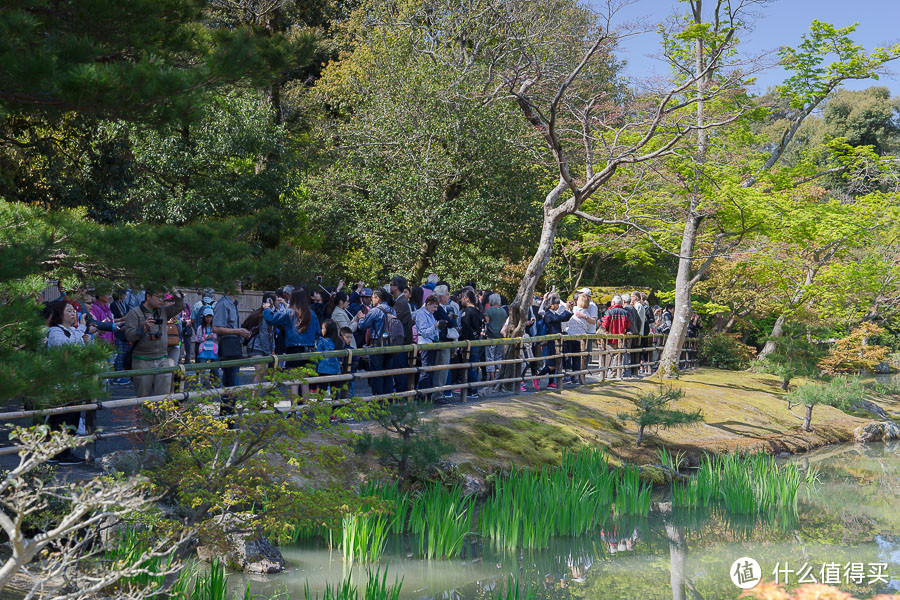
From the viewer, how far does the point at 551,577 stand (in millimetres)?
6930

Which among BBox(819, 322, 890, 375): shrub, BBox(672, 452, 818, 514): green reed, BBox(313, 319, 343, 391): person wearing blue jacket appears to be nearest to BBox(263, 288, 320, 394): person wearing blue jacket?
BBox(313, 319, 343, 391): person wearing blue jacket

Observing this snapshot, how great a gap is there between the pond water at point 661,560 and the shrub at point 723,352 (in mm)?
9735

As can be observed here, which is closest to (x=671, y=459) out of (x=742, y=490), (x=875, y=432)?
(x=742, y=490)

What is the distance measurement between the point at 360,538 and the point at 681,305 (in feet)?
36.8

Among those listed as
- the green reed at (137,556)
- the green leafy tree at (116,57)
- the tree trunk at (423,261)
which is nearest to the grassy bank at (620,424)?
the green reed at (137,556)

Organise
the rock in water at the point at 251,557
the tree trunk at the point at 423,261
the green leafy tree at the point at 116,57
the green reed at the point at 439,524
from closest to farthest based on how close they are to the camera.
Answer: the green leafy tree at the point at 116,57
the rock in water at the point at 251,557
the green reed at the point at 439,524
the tree trunk at the point at 423,261

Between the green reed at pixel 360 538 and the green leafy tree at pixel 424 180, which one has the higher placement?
the green leafy tree at pixel 424 180

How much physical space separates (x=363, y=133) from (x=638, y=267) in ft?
30.4

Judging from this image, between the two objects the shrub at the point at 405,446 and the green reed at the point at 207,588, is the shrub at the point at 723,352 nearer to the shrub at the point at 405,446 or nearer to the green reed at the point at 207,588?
Answer: the shrub at the point at 405,446

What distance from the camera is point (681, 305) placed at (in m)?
15.9

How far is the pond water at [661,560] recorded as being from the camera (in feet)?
21.5

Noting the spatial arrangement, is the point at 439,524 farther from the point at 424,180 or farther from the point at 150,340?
the point at 424,180

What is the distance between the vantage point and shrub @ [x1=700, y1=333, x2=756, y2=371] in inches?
779

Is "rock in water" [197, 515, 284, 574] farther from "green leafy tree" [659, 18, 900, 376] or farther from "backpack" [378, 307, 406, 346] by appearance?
"green leafy tree" [659, 18, 900, 376]
